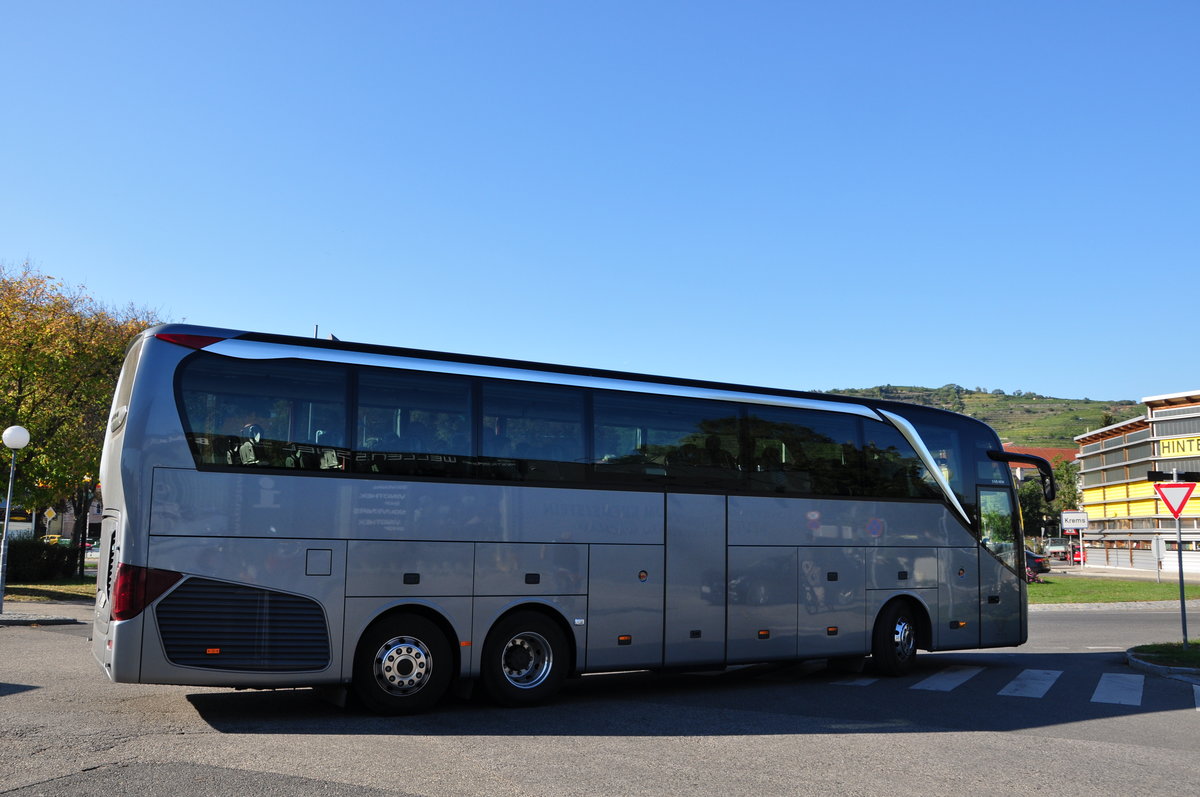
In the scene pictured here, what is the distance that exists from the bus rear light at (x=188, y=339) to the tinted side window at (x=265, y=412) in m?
0.11

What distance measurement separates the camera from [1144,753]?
858 cm

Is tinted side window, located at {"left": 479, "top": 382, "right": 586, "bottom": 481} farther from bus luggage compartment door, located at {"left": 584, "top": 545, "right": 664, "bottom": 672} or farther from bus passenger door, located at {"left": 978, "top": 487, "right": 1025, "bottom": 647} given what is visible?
bus passenger door, located at {"left": 978, "top": 487, "right": 1025, "bottom": 647}

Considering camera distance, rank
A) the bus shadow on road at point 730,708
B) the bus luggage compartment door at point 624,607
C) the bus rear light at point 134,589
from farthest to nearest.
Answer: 1. the bus luggage compartment door at point 624,607
2. the bus shadow on road at point 730,708
3. the bus rear light at point 134,589

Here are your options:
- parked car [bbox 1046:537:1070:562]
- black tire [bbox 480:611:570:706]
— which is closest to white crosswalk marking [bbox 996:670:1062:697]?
black tire [bbox 480:611:570:706]

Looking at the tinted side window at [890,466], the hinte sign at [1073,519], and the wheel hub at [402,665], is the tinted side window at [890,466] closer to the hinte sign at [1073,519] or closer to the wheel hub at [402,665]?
the wheel hub at [402,665]

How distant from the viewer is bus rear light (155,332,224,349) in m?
9.19

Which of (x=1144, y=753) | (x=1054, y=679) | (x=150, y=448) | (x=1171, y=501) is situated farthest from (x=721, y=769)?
(x=1171, y=501)

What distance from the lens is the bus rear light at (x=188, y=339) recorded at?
30.1 feet

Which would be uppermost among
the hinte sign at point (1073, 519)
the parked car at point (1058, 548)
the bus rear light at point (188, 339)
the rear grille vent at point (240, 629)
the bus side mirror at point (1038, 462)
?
the bus rear light at point (188, 339)

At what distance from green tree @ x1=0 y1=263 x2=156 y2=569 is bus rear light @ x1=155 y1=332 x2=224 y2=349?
23.0 meters

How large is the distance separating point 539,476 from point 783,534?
368 centimetres

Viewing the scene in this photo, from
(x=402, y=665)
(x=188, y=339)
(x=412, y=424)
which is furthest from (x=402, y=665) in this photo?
(x=188, y=339)

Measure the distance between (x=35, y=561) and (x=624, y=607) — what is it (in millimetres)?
27729

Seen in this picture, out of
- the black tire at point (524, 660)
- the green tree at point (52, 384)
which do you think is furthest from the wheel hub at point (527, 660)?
the green tree at point (52, 384)
